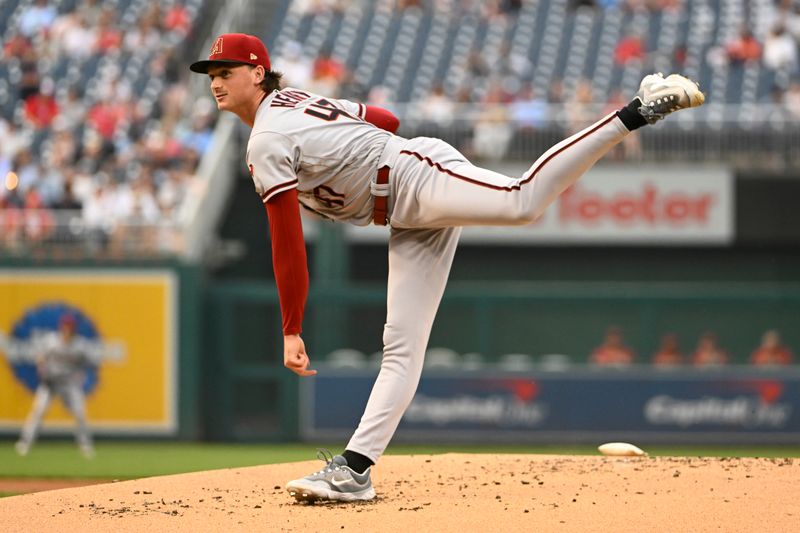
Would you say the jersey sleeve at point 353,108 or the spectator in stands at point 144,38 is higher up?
the spectator in stands at point 144,38

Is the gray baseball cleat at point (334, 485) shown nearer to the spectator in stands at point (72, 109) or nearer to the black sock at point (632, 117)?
the black sock at point (632, 117)

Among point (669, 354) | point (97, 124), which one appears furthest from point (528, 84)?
point (97, 124)

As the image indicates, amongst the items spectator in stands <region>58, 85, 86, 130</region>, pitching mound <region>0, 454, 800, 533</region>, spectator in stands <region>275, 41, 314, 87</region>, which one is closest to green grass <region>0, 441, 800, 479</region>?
spectator in stands <region>58, 85, 86, 130</region>

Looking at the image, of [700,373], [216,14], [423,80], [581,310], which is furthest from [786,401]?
[216,14]

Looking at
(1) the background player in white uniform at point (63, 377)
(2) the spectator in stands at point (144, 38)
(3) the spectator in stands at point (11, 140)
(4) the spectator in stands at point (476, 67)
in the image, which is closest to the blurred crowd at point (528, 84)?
(4) the spectator in stands at point (476, 67)

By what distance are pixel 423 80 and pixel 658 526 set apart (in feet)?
41.0

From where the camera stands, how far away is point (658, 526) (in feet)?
14.8

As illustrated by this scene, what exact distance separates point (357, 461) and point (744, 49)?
488 inches

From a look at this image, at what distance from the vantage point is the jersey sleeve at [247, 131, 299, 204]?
15.8ft

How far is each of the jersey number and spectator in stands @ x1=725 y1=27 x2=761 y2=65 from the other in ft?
39.1

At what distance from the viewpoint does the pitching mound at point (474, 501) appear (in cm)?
461

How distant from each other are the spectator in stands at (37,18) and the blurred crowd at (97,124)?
0.6 inches

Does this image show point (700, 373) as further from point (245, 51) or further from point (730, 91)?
point (245, 51)

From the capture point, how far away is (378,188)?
5055 mm
